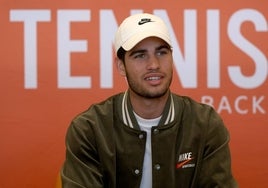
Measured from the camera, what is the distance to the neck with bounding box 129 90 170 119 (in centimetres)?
151

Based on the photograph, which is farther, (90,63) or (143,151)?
(90,63)

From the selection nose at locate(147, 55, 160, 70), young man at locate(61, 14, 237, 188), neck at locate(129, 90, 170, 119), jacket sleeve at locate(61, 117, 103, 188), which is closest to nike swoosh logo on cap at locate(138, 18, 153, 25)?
young man at locate(61, 14, 237, 188)

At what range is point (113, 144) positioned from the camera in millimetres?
1488

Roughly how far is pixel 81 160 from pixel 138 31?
0.40 m

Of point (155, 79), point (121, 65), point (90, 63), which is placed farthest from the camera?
point (90, 63)

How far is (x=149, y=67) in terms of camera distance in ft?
4.84

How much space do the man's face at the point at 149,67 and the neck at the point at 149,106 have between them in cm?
3

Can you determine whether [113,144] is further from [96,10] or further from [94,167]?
[96,10]

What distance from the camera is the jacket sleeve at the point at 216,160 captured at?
1.48 metres

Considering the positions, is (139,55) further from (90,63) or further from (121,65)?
(90,63)

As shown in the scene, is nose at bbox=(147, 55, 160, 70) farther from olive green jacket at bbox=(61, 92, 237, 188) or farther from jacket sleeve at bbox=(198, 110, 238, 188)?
jacket sleeve at bbox=(198, 110, 238, 188)

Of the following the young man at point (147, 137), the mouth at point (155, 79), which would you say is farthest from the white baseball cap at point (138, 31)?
the mouth at point (155, 79)

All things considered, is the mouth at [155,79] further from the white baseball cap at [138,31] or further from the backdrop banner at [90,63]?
the backdrop banner at [90,63]

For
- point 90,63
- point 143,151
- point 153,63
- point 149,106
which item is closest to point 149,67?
point 153,63
